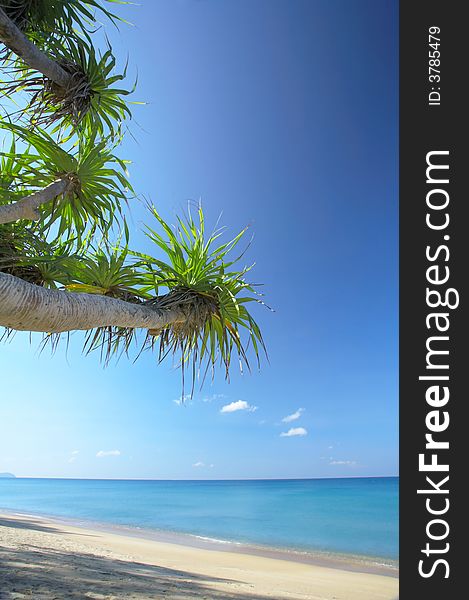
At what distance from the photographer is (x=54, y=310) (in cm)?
196

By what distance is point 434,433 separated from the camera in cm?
203

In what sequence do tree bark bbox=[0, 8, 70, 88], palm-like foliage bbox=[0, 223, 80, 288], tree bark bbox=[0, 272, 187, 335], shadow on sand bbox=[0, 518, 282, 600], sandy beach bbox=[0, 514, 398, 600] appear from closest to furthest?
tree bark bbox=[0, 272, 187, 335] → tree bark bbox=[0, 8, 70, 88] → palm-like foliage bbox=[0, 223, 80, 288] → shadow on sand bbox=[0, 518, 282, 600] → sandy beach bbox=[0, 514, 398, 600]

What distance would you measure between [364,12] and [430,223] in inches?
251

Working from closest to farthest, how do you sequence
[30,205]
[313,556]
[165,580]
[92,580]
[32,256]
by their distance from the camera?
[30,205], [32,256], [92,580], [165,580], [313,556]

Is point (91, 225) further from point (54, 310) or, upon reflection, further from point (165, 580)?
point (165, 580)

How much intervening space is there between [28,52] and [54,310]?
5.48ft

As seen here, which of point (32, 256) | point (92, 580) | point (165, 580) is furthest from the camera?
point (165, 580)

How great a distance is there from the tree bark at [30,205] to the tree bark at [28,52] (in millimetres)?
638

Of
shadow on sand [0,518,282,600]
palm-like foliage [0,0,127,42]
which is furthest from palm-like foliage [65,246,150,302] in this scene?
shadow on sand [0,518,282,600]

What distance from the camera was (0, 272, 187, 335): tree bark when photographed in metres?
1.75

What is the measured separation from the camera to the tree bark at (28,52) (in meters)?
2.61

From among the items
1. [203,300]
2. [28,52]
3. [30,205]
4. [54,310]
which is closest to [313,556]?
[203,300]

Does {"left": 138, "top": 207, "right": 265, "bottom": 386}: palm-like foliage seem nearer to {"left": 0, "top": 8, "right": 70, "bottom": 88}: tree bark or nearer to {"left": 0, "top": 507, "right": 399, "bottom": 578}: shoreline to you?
{"left": 0, "top": 8, "right": 70, "bottom": 88}: tree bark

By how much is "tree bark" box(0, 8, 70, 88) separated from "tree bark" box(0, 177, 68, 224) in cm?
64
